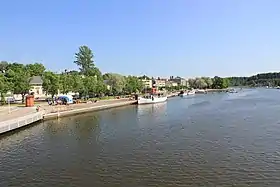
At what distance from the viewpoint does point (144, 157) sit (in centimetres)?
2245

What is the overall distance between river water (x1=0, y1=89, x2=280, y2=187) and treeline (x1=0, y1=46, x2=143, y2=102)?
33.7m

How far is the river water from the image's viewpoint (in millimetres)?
17781

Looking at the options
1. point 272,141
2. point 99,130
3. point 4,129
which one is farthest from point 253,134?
point 4,129

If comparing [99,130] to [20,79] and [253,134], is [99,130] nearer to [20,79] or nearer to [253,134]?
[253,134]

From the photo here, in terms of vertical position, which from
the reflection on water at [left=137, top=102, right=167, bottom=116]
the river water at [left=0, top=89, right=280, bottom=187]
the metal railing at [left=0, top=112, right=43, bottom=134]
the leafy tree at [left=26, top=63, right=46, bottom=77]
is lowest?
the river water at [left=0, top=89, right=280, bottom=187]

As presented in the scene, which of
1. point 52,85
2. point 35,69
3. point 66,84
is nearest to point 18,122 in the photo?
point 52,85

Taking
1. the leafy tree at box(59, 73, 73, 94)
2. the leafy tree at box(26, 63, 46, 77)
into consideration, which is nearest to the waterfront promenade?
the leafy tree at box(59, 73, 73, 94)

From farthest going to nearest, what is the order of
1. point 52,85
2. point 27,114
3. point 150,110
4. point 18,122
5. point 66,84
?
point 66,84, point 52,85, point 150,110, point 27,114, point 18,122

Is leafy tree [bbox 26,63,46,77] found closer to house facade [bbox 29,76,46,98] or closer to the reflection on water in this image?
house facade [bbox 29,76,46,98]

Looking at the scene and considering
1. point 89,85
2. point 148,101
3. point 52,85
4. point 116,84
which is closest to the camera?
point 52,85

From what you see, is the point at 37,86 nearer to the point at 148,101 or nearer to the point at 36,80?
the point at 36,80

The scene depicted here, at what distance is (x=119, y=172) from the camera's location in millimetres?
19109

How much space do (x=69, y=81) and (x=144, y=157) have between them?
57271 millimetres

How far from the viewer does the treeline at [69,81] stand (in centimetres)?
6638
